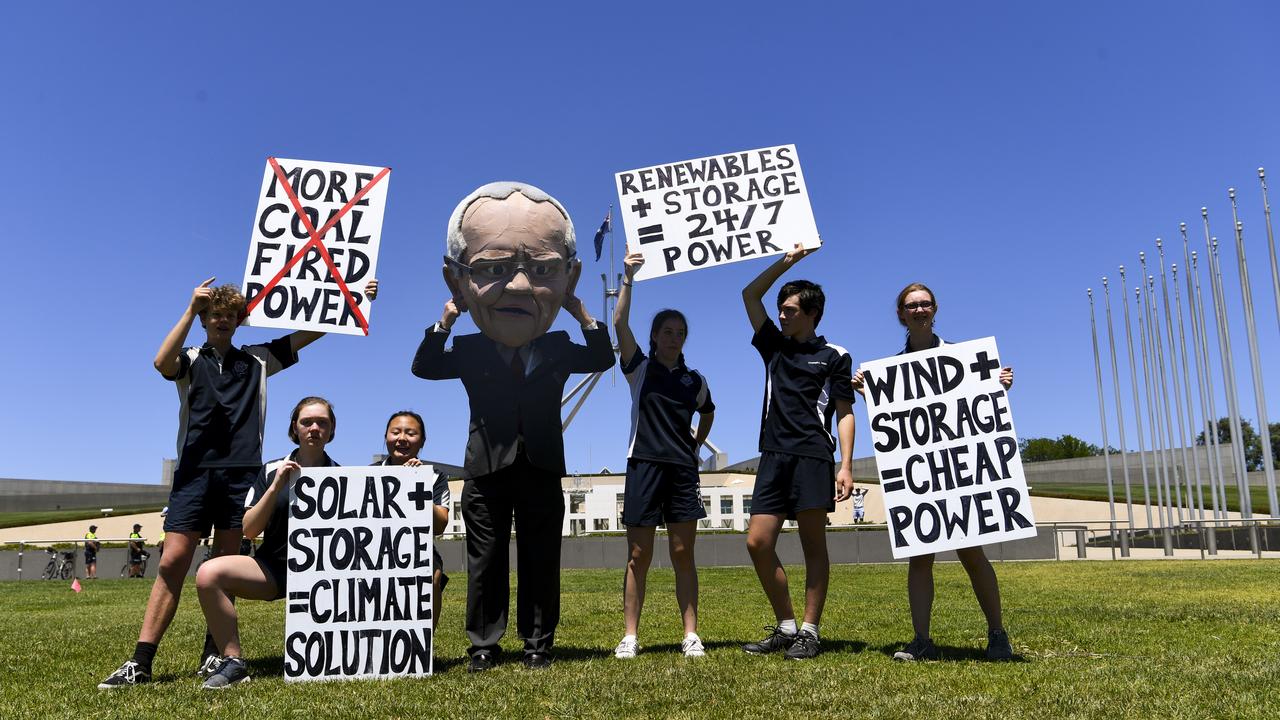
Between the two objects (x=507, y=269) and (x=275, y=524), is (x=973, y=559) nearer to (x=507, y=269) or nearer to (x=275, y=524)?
(x=507, y=269)

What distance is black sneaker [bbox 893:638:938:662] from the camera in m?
5.25

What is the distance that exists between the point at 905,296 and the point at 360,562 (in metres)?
3.48

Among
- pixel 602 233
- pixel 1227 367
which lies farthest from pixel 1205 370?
pixel 602 233

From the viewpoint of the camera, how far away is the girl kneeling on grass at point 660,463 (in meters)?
5.67

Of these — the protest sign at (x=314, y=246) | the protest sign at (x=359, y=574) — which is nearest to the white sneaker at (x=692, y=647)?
the protest sign at (x=359, y=574)

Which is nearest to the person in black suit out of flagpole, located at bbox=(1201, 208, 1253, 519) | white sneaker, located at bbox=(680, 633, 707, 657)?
white sneaker, located at bbox=(680, 633, 707, 657)

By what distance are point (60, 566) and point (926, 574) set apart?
27.0 meters

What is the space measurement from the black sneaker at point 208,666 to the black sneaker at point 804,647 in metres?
3.06

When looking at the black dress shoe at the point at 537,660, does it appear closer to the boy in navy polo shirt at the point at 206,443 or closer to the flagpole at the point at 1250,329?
the boy in navy polo shirt at the point at 206,443

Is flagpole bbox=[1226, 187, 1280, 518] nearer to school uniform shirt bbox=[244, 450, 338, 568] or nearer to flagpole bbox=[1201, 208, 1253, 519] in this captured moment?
flagpole bbox=[1201, 208, 1253, 519]

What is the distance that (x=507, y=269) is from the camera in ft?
19.9

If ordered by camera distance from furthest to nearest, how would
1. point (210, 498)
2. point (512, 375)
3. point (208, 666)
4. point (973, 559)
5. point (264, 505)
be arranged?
point (512, 375) → point (973, 559) → point (208, 666) → point (210, 498) → point (264, 505)

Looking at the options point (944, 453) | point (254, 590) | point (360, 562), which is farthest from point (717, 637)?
point (254, 590)

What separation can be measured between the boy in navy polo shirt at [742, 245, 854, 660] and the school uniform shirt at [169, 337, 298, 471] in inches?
114
